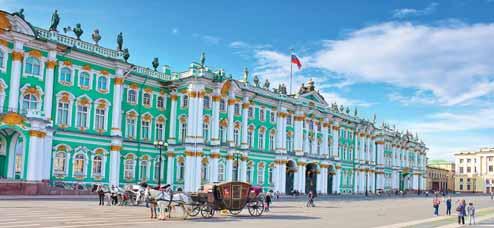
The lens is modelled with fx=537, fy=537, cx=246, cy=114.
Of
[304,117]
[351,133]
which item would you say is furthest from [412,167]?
[304,117]

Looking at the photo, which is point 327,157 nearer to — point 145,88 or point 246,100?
point 246,100

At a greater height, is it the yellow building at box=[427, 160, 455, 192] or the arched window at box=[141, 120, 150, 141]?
the arched window at box=[141, 120, 150, 141]

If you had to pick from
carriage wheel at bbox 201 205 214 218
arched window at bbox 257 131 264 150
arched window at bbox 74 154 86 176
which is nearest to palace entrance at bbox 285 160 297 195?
arched window at bbox 257 131 264 150

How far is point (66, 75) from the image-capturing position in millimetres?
50406

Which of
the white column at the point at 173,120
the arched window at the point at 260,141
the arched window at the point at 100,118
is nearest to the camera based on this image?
the arched window at the point at 100,118

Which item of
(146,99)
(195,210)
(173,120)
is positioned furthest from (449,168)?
(195,210)

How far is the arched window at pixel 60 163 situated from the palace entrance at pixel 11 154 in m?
3.88

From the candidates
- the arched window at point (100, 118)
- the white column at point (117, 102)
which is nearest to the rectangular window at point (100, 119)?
the arched window at point (100, 118)

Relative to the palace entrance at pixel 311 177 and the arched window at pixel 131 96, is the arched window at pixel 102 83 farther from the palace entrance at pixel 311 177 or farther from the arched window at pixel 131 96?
the palace entrance at pixel 311 177

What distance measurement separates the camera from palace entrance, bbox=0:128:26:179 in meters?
45.4

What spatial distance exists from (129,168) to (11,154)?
14270 millimetres

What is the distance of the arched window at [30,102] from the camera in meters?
46.4

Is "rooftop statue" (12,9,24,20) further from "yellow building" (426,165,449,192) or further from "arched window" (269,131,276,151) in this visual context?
"yellow building" (426,165,449,192)

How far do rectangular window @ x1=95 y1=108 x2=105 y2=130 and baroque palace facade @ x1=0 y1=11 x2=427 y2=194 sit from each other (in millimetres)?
100
